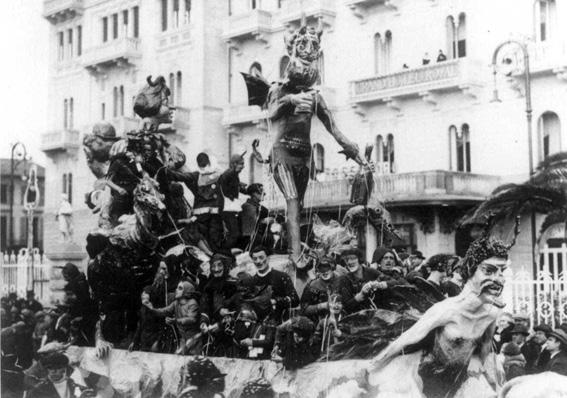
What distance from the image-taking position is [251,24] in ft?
89.8

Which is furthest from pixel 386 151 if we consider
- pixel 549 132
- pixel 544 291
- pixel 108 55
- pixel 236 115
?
pixel 544 291

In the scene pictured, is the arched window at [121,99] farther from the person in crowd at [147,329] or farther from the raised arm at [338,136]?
the raised arm at [338,136]

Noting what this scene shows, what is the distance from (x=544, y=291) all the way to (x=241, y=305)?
4820mm

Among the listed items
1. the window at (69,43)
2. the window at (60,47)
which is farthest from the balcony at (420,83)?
the window at (60,47)

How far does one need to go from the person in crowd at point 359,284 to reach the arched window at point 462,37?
55.0 feet

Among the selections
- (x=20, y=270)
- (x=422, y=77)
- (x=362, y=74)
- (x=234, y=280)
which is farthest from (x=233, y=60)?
(x=234, y=280)

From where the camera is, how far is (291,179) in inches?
340

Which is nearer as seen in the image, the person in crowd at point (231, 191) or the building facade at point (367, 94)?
the person in crowd at point (231, 191)

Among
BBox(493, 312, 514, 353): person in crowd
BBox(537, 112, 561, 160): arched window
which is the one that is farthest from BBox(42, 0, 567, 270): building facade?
BBox(493, 312, 514, 353): person in crowd

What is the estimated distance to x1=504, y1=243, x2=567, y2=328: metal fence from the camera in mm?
10969

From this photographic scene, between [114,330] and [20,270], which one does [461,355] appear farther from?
[20,270]

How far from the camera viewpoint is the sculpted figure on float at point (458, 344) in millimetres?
6031

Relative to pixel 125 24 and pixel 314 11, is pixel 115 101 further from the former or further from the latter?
pixel 314 11

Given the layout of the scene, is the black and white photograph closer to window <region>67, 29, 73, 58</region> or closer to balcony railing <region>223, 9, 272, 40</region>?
window <region>67, 29, 73, 58</region>
